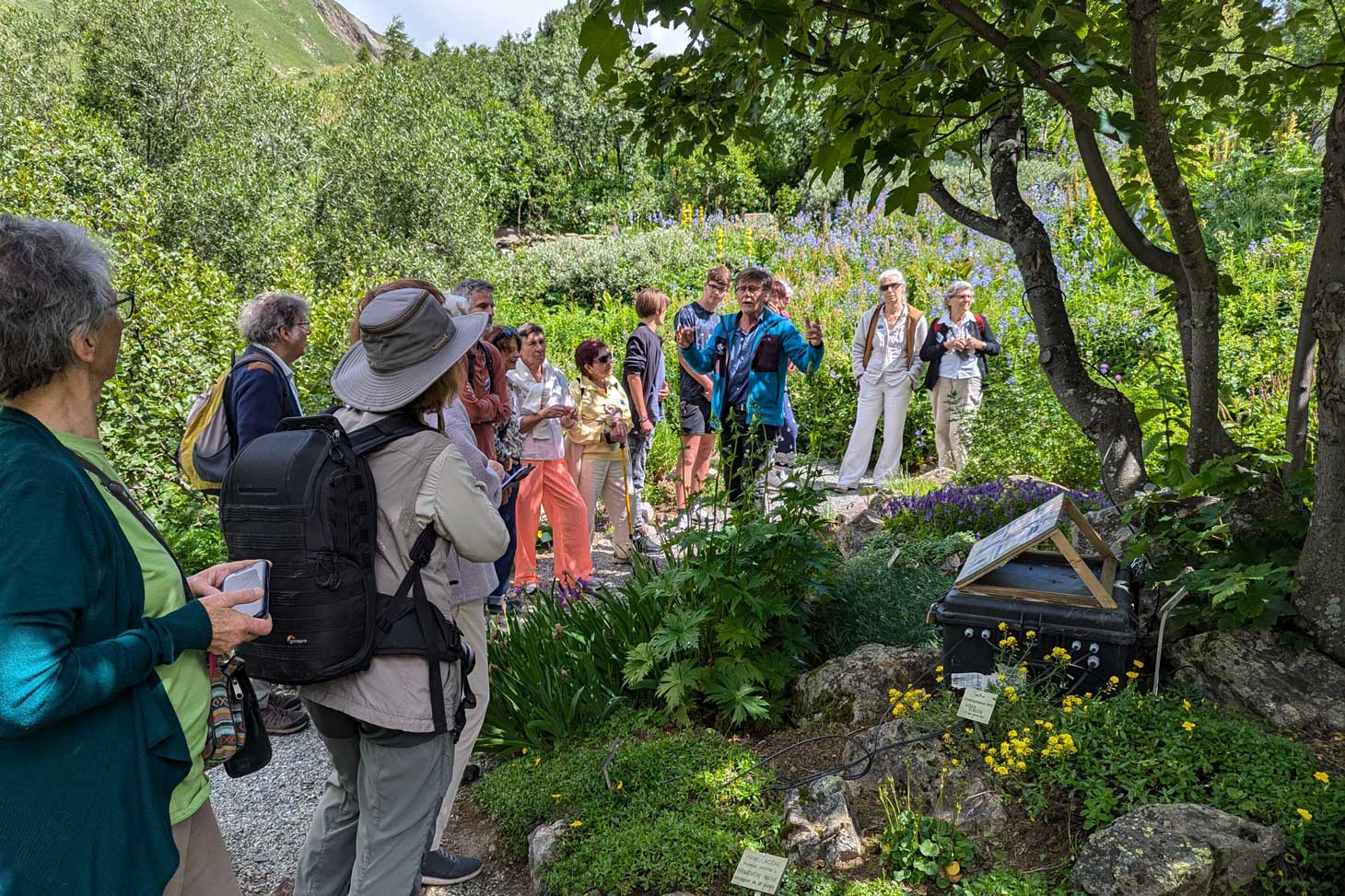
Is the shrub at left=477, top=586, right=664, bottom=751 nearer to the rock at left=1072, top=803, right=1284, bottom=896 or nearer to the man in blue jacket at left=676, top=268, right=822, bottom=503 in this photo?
the rock at left=1072, top=803, right=1284, bottom=896

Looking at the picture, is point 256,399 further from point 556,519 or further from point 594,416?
point 594,416

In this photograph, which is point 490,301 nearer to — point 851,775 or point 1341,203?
point 851,775

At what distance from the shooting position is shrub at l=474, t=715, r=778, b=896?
104 inches

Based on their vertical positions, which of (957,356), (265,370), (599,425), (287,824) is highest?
(265,370)

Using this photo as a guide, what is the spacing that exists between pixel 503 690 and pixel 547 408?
2202 millimetres

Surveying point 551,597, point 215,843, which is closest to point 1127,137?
point 215,843

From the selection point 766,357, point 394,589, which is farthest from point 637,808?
point 766,357

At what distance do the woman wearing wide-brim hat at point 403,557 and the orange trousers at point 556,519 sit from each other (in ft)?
10.8

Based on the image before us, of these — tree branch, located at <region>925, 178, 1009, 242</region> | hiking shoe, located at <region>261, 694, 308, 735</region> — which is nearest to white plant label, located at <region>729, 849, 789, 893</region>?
hiking shoe, located at <region>261, 694, 308, 735</region>

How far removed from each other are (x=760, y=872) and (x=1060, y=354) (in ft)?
8.08

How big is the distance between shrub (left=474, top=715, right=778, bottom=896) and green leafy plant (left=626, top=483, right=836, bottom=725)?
210mm

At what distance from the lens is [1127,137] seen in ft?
7.72

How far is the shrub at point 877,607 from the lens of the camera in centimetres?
393

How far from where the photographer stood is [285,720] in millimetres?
4102
